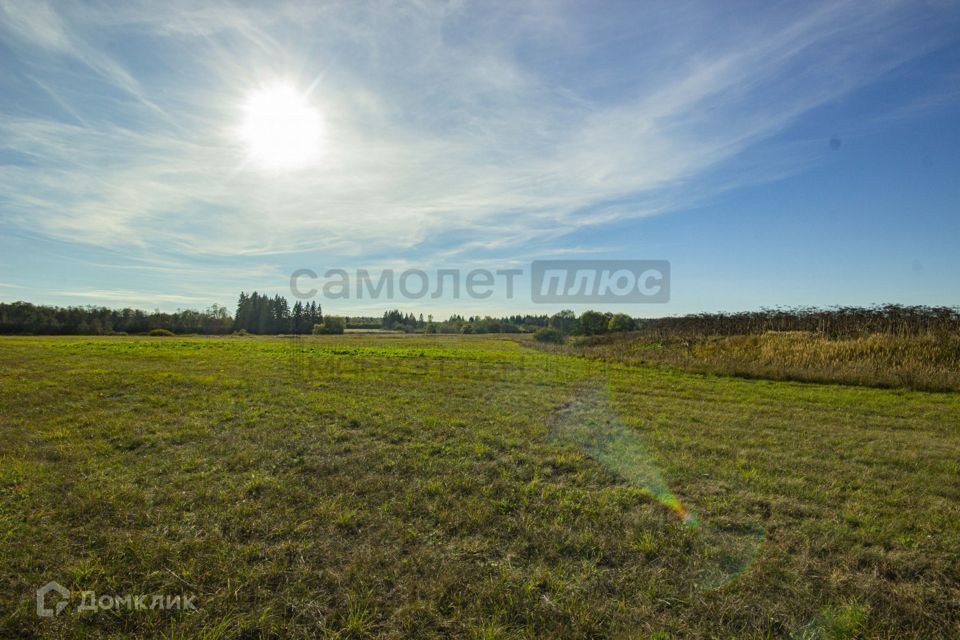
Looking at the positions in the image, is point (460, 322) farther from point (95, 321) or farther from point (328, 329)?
point (95, 321)

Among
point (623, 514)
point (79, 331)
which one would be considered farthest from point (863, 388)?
point (79, 331)

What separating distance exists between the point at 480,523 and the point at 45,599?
390cm

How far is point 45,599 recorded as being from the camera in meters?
3.34

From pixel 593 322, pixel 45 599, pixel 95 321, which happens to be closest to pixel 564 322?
pixel 593 322

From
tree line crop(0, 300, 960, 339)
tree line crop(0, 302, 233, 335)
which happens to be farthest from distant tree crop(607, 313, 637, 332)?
tree line crop(0, 302, 233, 335)

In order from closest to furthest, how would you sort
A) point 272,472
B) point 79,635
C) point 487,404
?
point 79,635
point 272,472
point 487,404

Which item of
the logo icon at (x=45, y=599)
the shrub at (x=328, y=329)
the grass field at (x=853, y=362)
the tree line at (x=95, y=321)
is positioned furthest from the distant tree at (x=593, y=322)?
the tree line at (x=95, y=321)

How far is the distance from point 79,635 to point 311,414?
6.63 m

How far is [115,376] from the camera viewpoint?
1392cm

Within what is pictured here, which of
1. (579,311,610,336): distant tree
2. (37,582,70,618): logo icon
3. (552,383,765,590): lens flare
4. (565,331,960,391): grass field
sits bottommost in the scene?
(37,582,70,618): logo icon

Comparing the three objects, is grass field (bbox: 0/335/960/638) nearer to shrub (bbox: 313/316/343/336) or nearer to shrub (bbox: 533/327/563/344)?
shrub (bbox: 533/327/563/344)

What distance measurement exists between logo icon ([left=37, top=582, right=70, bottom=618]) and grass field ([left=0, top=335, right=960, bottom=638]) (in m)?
0.08

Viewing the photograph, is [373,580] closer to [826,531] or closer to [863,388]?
[826,531]

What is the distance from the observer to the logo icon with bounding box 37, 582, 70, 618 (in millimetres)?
3191
